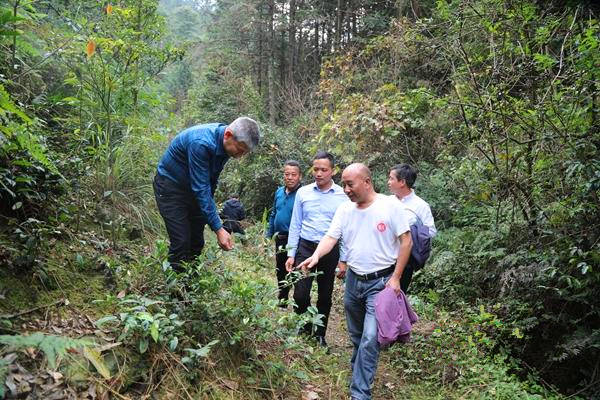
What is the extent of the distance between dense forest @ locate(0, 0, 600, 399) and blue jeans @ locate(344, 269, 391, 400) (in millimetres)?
358

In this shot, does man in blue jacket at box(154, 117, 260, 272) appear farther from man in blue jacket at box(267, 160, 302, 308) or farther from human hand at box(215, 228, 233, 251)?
man in blue jacket at box(267, 160, 302, 308)

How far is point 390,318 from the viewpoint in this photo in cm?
353

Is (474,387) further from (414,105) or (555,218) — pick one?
(414,105)

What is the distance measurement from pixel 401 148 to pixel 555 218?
193 inches

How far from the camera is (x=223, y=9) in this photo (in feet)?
85.9

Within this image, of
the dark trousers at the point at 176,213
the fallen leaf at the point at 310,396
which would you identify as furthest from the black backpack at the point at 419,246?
the dark trousers at the point at 176,213

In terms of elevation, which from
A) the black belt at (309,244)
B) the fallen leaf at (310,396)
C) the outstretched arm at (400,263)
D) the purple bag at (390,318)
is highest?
the outstretched arm at (400,263)

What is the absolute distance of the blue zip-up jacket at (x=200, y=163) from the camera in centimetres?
361

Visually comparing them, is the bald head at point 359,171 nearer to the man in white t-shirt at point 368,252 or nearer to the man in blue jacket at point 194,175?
the man in white t-shirt at point 368,252

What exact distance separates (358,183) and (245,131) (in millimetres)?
1073

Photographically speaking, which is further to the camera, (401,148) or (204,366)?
(401,148)

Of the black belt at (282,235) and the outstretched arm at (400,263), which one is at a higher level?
the outstretched arm at (400,263)

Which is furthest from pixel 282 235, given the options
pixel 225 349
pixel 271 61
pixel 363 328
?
pixel 271 61

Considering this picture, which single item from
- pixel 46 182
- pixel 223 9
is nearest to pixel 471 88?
pixel 46 182
